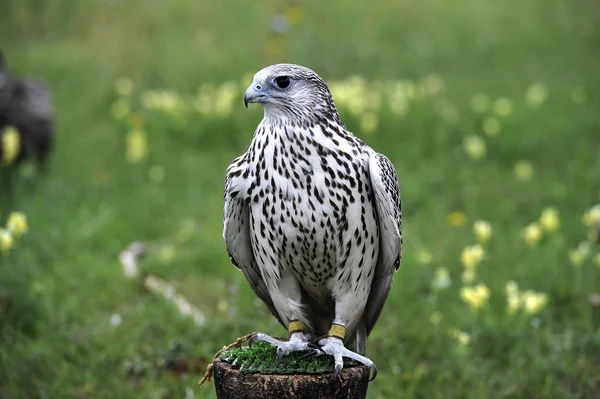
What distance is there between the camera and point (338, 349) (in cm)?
310

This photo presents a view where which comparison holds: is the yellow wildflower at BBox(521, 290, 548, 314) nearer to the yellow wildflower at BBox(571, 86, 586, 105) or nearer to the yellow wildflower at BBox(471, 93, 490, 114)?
the yellow wildflower at BBox(471, 93, 490, 114)

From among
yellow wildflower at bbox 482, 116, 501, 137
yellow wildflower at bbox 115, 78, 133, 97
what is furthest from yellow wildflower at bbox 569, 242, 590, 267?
yellow wildflower at bbox 115, 78, 133, 97

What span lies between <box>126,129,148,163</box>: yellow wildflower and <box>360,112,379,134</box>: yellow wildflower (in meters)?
2.13

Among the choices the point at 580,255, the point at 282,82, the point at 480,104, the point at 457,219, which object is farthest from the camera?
the point at 480,104

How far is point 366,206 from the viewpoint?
10.4 ft

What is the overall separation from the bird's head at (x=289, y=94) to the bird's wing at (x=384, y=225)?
1.06 ft

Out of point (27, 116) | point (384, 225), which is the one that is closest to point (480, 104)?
point (27, 116)

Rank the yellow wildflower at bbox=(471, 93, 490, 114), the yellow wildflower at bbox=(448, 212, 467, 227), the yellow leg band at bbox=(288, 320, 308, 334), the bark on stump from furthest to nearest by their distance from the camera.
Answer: the yellow wildflower at bbox=(471, 93, 490, 114) → the yellow wildflower at bbox=(448, 212, 467, 227) → the yellow leg band at bbox=(288, 320, 308, 334) → the bark on stump

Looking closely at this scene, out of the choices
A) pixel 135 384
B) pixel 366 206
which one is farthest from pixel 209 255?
pixel 366 206

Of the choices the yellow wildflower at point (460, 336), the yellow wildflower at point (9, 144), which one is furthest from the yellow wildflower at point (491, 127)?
the yellow wildflower at point (9, 144)

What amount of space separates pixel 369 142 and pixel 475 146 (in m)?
1.04

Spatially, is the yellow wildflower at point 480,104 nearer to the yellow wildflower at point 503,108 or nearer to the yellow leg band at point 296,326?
the yellow wildflower at point 503,108

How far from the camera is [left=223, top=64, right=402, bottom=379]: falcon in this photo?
3031mm

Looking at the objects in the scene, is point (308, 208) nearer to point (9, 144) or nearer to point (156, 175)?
point (9, 144)
